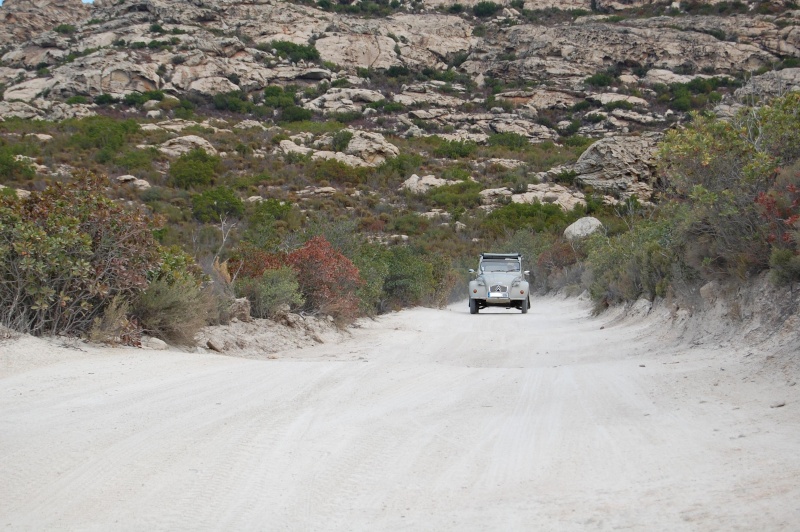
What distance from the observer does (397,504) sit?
12.5 ft

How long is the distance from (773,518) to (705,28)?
83.4 m

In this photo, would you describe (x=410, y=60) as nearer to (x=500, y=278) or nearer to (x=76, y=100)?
(x=76, y=100)

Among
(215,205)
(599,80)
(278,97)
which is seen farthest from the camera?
(599,80)

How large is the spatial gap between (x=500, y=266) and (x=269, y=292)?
→ 43.7 feet

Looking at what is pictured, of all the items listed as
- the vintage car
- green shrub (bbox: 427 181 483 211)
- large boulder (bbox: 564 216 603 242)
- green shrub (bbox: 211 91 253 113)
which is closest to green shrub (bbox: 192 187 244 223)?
green shrub (bbox: 427 181 483 211)

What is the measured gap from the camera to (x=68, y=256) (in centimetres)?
876

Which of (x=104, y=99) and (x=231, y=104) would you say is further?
(x=231, y=104)

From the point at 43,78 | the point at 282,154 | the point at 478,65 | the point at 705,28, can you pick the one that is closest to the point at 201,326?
the point at 282,154

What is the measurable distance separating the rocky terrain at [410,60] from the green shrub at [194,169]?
7990 mm

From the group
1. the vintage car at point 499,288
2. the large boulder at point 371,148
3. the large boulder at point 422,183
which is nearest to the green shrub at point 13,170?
the large boulder at point 371,148

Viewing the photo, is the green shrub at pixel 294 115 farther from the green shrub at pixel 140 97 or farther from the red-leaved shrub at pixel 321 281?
the red-leaved shrub at pixel 321 281

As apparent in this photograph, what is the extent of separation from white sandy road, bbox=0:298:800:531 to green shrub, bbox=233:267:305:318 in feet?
13.6

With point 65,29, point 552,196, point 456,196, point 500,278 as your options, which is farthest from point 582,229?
point 65,29

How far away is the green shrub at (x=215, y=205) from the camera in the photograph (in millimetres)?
38219
